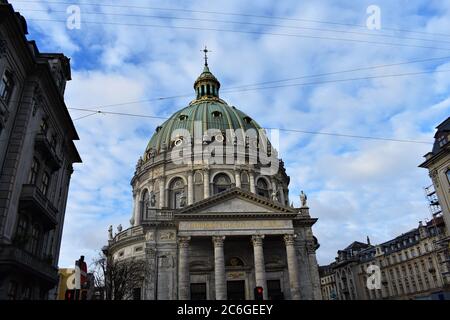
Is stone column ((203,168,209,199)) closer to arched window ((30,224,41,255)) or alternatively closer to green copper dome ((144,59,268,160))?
green copper dome ((144,59,268,160))

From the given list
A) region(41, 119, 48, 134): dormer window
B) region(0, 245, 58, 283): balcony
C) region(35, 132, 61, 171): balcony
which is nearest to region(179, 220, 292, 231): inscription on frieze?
region(35, 132, 61, 171): balcony

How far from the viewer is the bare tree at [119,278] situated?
1122 inches

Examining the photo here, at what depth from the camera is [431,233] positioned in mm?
58906

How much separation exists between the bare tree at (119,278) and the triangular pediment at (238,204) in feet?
28.4

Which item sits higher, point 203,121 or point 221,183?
point 203,121

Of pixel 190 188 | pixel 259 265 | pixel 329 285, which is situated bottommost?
pixel 259 265

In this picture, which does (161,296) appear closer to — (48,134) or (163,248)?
(163,248)

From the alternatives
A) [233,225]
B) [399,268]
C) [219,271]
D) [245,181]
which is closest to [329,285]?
[399,268]

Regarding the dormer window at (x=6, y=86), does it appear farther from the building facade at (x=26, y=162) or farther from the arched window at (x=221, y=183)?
the arched window at (x=221, y=183)

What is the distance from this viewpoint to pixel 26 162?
1997 cm

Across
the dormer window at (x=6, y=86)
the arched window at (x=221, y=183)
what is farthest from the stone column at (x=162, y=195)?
the dormer window at (x=6, y=86)

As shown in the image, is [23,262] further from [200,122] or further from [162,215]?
[200,122]

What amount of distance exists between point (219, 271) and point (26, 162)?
68.6 feet
